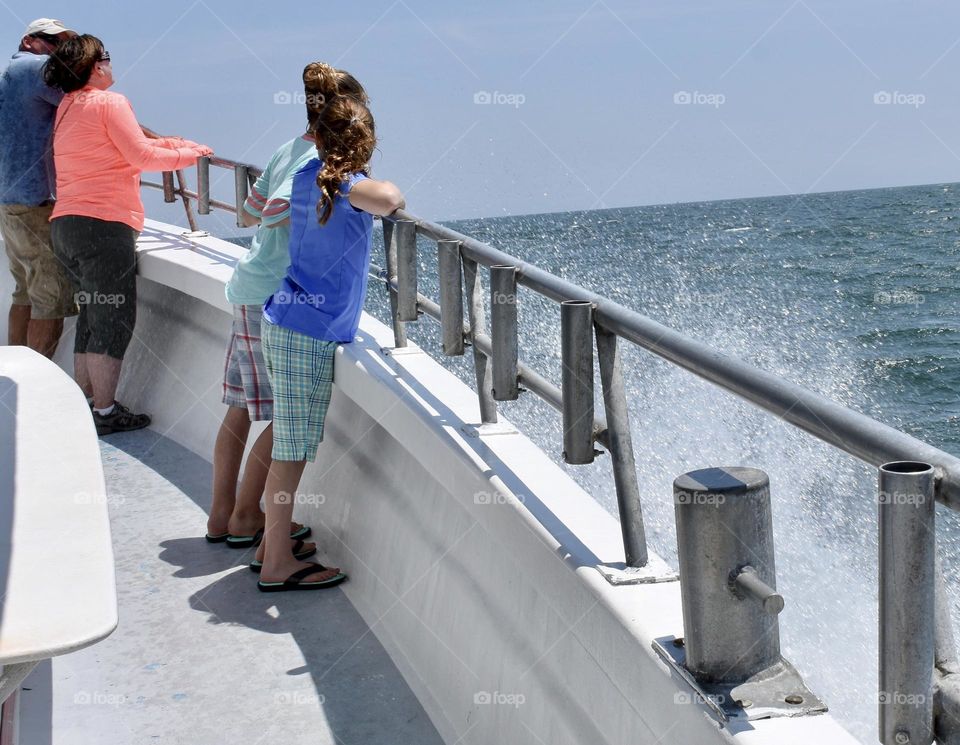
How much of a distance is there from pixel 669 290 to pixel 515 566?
23.8m

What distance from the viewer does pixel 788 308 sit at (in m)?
24.2

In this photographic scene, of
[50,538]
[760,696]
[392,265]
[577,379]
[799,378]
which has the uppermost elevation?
[392,265]

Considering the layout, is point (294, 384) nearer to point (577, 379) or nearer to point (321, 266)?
point (321, 266)

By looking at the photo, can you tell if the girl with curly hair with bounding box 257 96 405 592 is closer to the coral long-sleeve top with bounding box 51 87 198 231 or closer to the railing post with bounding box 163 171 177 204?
the coral long-sleeve top with bounding box 51 87 198 231

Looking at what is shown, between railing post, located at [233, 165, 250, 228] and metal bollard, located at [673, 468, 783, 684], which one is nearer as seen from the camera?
metal bollard, located at [673, 468, 783, 684]

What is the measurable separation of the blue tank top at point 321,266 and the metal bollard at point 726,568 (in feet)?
6.25

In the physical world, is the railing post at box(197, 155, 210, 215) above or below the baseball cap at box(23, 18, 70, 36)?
below

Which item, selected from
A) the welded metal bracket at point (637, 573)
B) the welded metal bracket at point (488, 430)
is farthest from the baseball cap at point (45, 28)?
the welded metal bracket at point (637, 573)

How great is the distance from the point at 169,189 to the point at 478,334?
4638mm

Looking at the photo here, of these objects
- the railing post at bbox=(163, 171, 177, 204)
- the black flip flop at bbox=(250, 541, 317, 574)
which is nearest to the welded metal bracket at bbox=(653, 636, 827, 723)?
the black flip flop at bbox=(250, 541, 317, 574)

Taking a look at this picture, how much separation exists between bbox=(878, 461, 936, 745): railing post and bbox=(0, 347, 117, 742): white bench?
2.90 ft

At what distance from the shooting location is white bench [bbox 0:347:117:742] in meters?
1.28

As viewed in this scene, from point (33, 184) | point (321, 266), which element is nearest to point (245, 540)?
point (321, 266)

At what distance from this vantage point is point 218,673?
330 centimetres
